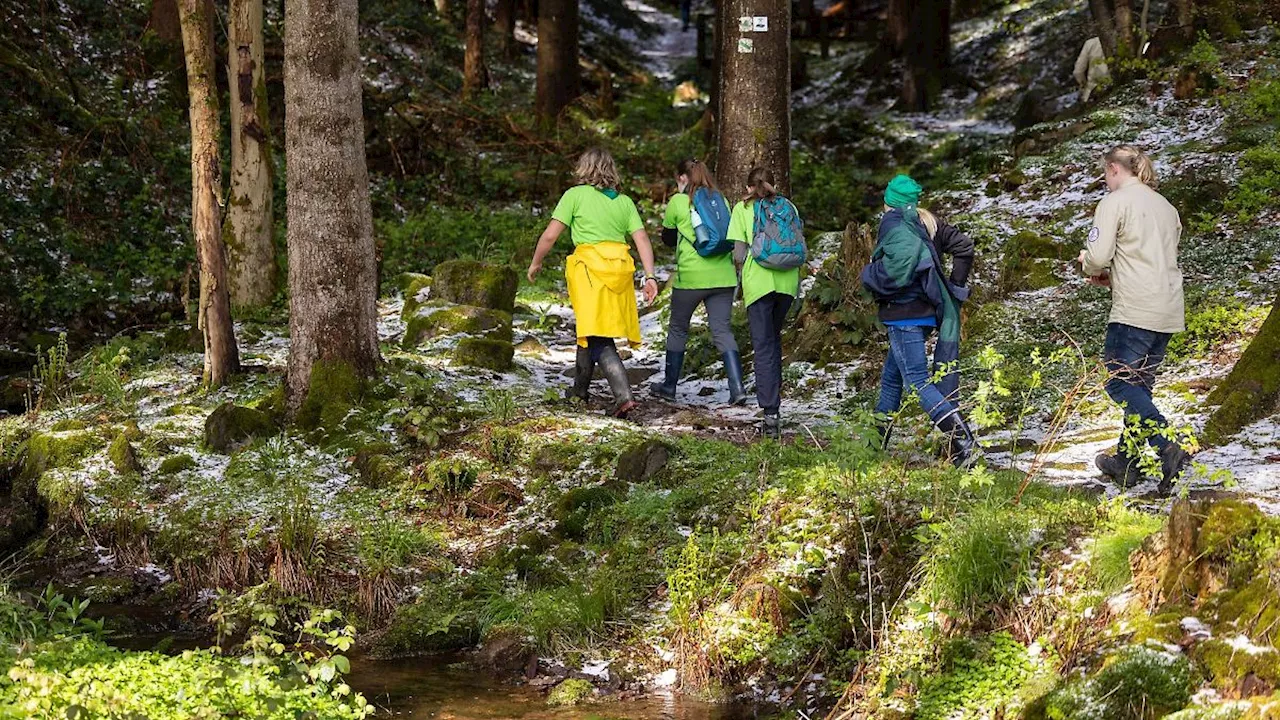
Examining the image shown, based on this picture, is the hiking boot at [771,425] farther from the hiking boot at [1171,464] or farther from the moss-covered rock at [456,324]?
the moss-covered rock at [456,324]

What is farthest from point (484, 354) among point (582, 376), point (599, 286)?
point (599, 286)

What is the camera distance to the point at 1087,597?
5.48 metres

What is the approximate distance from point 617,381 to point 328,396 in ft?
7.31

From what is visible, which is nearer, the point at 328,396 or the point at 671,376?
the point at 328,396

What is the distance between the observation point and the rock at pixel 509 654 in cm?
682

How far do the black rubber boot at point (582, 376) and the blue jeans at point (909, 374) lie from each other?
2.59 metres

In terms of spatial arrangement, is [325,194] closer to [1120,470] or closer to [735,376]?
[735,376]

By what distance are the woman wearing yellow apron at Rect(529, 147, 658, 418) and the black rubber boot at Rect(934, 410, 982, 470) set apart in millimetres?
2506

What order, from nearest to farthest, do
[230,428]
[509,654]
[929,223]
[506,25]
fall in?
[509,654] → [929,223] → [230,428] → [506,25]

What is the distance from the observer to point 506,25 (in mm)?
28641

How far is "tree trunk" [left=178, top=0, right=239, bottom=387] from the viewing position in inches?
397

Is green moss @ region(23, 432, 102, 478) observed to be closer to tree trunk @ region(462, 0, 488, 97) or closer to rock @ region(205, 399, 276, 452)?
rock @ region(205, 399, 276, 452)

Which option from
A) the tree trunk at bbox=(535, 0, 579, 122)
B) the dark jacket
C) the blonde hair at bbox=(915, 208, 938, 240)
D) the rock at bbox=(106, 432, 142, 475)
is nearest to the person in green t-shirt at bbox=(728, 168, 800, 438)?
the dark jacket

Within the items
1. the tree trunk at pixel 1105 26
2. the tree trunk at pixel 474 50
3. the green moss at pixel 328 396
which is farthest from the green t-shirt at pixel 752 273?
the tree trunk at pixel 474 50
